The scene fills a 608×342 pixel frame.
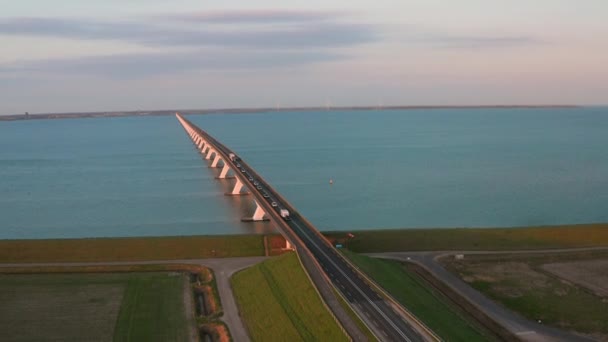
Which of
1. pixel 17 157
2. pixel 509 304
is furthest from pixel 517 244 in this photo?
pixel 17 157

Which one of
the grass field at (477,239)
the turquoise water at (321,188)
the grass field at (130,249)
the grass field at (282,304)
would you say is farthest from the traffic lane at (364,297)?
the turquoise water at (321,188)

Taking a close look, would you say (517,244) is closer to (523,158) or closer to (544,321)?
(544,321)

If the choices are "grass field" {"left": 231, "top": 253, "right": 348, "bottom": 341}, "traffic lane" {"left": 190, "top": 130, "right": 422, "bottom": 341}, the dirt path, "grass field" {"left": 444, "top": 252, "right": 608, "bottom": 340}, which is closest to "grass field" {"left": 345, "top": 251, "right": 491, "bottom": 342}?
"traffic lane" {"left": 190, "top": 130, "right": 422, "bottom": 341}

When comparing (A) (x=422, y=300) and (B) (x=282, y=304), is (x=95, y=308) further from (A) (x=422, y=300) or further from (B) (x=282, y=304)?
(A) (x=422, y=300)

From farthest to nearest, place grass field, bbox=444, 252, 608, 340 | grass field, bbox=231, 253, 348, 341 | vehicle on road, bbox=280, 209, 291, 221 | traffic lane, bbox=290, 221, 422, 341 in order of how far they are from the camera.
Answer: vehicle on road, bbox=280, 209, 291, 221 → grass field, bbox=444, 252, 608, 340 → grass field, bbox=231, 253, 348, 341 → traffic lane, bbox=290, 221, 422, 341

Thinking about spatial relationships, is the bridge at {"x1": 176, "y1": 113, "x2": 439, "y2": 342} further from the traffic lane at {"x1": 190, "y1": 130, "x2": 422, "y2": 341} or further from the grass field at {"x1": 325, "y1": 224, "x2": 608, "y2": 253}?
the grass field at {"x1": 325, "y1": 224, "x2": 608, "y2": 253}

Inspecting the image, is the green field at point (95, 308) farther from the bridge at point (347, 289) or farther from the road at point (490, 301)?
the road at point (490, 301)
